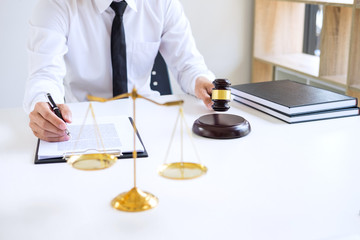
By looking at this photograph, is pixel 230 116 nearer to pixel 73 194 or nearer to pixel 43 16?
pixel 73 194

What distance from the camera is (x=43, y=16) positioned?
1801mm

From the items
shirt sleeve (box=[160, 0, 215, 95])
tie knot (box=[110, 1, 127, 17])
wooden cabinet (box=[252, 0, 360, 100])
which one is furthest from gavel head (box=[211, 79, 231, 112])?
wooden cabinet (box=[252, 0, 360, 100])

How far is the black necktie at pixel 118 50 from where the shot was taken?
75.6 inches

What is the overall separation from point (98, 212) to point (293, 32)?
2661mm

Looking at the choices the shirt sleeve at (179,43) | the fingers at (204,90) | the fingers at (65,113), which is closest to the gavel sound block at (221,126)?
the fingers at (204,90)

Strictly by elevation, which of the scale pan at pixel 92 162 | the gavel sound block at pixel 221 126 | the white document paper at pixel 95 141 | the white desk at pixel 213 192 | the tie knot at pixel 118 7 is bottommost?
the white desk at pixel 213 192

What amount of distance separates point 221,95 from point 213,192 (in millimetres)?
587

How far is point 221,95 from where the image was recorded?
154 centimetres

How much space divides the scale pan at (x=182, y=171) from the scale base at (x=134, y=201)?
0.08 metres

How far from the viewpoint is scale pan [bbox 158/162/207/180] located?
88cm

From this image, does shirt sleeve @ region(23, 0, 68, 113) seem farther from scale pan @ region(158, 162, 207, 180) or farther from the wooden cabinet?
the wooden cabinet

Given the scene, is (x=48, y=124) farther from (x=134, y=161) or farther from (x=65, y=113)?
(x=134, y=161)

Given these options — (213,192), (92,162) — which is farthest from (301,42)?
(92,162)

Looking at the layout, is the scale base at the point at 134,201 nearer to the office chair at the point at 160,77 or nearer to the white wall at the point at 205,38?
the office chair at the point at 160,77
